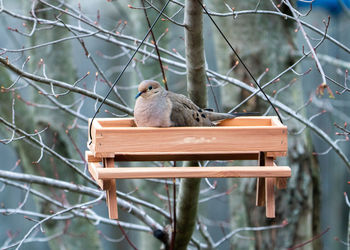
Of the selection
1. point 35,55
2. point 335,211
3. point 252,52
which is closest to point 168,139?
point 252,52

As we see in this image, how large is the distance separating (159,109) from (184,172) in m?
0.32

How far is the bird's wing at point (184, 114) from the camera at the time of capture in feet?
8.19

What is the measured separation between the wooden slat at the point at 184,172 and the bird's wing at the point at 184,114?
0.91ft

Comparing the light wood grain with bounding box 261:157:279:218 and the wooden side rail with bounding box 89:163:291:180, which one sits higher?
the wooden side rail with bounding box 89:163:291:180

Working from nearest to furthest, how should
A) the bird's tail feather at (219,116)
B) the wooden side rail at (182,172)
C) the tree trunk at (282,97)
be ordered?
the wooden side rail at (182,172), the bird's tail feather at (219,116), the tree trunk at (282,97)

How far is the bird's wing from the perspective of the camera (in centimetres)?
249

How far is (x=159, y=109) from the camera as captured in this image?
243 centimetres

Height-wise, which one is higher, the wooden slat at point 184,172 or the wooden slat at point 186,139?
the wooden slat at point 186,139

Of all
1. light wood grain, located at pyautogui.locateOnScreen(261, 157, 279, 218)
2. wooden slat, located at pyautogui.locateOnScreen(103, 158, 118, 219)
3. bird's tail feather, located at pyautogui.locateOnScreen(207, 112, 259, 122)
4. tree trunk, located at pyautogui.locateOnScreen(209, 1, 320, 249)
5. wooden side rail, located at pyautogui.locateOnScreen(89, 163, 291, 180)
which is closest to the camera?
wooden side rail, located at pyautogui.locateOnScreen(89, 163, 291, 180)

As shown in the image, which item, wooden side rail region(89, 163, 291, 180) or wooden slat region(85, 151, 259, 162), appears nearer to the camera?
wooden side rail region(89, 163, 291, 180)

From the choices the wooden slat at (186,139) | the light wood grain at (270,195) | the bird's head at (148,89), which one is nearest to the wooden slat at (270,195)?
the light wood grain at (270,195)

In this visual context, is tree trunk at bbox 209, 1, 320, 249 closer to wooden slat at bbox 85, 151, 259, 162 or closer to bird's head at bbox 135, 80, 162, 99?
wooden slat at bbox 85, 151, 259, 162

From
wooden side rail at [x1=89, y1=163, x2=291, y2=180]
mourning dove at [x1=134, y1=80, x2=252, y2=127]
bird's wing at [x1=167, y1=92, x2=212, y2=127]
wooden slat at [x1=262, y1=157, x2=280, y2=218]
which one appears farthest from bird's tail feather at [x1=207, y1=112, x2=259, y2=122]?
wooden side rail at [x1=89, y1=163, x2=291, y2=180]

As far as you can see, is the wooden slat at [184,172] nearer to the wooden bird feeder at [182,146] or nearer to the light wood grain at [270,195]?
the wooden bird feeder at [182,146]
